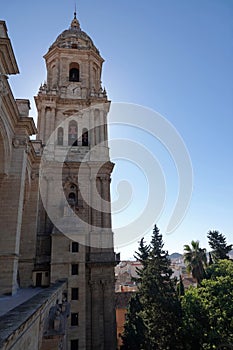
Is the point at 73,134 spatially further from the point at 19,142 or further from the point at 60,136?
the point at 19,142

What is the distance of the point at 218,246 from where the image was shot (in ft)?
115

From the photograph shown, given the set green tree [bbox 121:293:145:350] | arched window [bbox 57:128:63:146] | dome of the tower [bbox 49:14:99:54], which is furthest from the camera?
dome of the tower [bbox 49:14:99:54]

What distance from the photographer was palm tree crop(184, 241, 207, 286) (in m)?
30.1

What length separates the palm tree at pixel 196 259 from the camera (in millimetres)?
30067

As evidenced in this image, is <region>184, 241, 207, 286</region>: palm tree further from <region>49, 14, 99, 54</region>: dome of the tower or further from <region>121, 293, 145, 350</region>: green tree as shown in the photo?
<region>49, 14, 99, 54</region>: dome of the tower

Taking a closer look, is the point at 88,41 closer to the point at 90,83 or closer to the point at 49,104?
the point at 90,83

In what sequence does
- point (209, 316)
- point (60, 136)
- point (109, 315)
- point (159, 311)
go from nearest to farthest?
point (109, 315) → point (209, 316) → point (159, 311) → point (60, 136)

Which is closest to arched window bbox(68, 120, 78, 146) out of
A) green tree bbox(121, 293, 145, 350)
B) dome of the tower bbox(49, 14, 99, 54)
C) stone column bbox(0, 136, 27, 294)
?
dome of the tower bbox(49, 14, 99, 54)

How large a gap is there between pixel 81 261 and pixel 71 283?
1.48 m

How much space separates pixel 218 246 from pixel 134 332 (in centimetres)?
1748

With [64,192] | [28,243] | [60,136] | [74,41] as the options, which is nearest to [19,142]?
[28,243]

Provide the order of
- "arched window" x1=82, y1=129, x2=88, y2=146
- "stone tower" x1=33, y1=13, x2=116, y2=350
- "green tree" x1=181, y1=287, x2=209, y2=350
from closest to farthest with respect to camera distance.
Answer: "stone tower" x1=33, y1=13, x2=116, y2=350, "green tree" x1=181, y1=287, x2=209, y2=350, "arched window" x1=82, y1=129, x2=88, y2=146

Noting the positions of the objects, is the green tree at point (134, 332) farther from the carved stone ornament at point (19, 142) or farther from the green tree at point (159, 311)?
the carved stone ornament at point (19, 142)

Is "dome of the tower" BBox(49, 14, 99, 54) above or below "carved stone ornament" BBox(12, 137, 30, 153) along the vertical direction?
above
